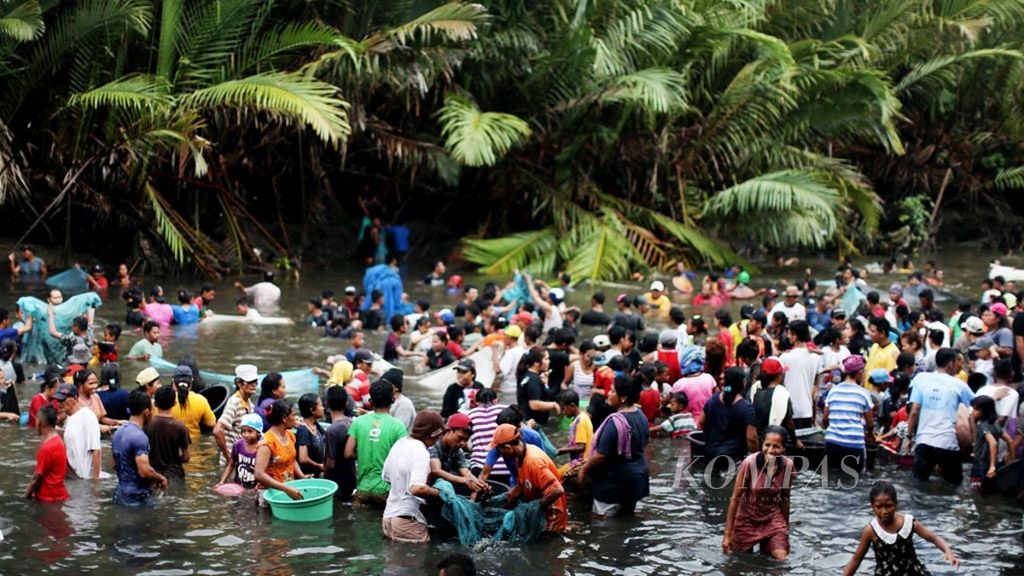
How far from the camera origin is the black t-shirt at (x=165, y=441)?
1085cm

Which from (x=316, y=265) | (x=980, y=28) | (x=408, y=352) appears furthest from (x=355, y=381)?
(x=980, y=28)

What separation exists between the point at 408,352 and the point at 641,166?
12330 millimetres

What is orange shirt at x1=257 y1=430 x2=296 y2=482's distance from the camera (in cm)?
1025

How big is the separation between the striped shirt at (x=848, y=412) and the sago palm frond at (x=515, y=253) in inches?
556

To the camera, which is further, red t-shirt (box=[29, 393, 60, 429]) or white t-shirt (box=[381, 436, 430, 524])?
red t-shirt (box=[29, 393, 60, 429])

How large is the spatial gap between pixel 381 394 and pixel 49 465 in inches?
103

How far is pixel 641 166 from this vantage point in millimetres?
28422

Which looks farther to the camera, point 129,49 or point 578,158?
point 578,158

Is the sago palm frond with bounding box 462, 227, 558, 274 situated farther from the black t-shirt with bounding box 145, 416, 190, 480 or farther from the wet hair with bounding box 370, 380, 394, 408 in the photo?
the wet hair with bounding box 370, 380, 394, 408

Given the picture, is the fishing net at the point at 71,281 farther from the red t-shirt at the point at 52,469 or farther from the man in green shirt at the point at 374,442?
the man in green shirt at the point at 374,442

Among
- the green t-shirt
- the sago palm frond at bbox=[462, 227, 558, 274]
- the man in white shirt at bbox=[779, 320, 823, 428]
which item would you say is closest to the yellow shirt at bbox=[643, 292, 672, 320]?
the sago palm frond at bbox=[462, 227, 558, 274]

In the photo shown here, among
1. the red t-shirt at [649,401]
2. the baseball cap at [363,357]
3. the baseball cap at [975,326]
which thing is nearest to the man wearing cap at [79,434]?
the baseball cap at [363,357]

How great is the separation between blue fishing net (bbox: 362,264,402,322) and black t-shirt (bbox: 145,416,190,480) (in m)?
9.00

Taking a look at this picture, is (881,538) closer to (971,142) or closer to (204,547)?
(204,547)
